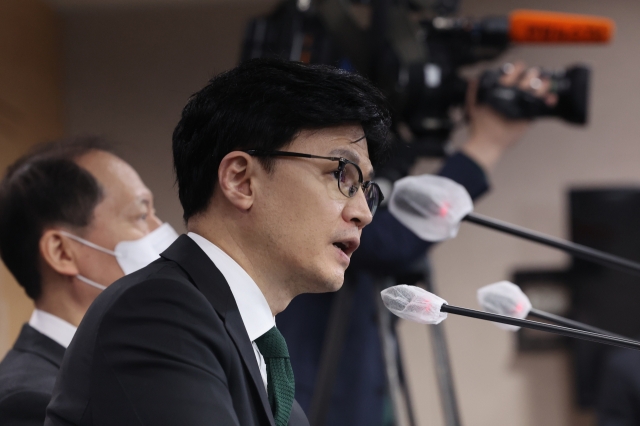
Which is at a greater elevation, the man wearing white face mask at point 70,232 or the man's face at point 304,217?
the man's face at point 304,217

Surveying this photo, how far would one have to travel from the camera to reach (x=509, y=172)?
10.5ft

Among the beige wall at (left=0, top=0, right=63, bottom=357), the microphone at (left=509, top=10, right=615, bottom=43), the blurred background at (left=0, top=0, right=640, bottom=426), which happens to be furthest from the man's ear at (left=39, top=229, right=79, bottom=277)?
the blurred background at (left=0, top=0, right=640, bottom=426)

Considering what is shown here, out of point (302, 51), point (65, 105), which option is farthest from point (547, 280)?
point (65, 105)

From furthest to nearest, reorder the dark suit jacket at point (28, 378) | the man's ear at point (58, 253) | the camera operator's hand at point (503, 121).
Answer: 1. the camera operator's hand at point (503, 121)
2. the man's ear at point (58, 253)
3. the dark suit jacket at point (28, 378)

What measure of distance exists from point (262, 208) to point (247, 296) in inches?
4.0

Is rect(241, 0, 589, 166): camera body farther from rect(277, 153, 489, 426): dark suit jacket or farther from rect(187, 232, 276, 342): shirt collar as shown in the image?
rect(187, 232, 276, 342): shirt collar

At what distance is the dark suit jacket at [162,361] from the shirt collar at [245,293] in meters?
0.03

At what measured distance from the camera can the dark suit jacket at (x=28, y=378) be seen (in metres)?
1.12

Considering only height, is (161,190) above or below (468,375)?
above

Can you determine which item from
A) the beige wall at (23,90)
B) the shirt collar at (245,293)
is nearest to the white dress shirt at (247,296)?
the shirt collar at (245,293)

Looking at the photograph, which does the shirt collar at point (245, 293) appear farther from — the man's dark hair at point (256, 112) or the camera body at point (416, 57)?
the camera body at point (416, 57)

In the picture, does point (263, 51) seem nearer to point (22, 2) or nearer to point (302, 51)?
point (302, 51)

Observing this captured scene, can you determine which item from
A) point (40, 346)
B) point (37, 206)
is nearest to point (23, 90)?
point (37, 206)

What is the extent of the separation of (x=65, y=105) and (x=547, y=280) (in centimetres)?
203
